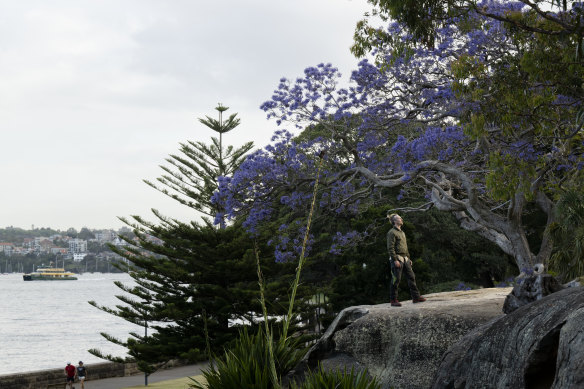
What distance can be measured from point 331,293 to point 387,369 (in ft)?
33.0

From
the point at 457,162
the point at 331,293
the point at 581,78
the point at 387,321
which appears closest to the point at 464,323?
the point at 387,321

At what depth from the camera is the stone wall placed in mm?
19938

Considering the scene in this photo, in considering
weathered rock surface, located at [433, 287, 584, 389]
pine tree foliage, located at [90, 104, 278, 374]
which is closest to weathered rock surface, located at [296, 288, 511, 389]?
weathered rock surface, located at [433, 287, 584, 389]

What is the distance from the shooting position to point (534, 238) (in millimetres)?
24484

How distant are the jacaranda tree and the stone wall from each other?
958 centimetres

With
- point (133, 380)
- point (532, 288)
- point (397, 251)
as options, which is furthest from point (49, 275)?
point (532, 288)

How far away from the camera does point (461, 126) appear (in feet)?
44.6

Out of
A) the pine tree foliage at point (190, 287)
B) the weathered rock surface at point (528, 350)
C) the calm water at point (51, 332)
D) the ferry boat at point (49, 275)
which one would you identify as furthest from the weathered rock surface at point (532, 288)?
the ferry boat at point (49, 275)

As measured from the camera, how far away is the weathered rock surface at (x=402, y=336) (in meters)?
9.16

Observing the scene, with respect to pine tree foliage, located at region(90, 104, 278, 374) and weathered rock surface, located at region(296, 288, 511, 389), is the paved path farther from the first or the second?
weathered rock surface, located at region(296, 288, 511, 389)

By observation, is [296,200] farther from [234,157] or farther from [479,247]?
[479,247]

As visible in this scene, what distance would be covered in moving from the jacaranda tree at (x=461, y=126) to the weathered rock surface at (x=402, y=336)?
2.20m

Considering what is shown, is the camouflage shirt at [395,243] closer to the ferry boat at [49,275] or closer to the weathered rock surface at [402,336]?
the weathered rock surface at [402,336]

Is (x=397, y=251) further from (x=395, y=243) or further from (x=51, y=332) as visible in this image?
(x=51, y=332)
